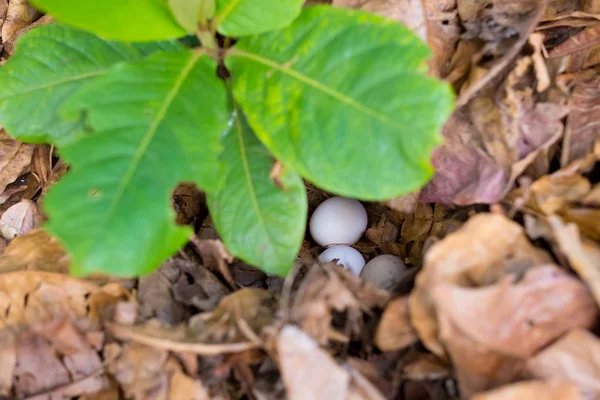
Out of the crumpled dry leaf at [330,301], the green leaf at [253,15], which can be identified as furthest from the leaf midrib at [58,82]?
the crumpled dry leaf at [330,301]

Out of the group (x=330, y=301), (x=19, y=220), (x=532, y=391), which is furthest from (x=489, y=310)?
(x=19, y=220)

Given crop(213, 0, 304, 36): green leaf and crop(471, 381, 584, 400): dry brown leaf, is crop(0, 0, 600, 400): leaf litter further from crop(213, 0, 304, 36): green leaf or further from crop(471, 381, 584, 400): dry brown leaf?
crop(213, 0, 304, 36): green leaf

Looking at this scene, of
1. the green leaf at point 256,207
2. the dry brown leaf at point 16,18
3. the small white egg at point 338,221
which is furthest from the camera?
the dry brown leaf at point 16,18

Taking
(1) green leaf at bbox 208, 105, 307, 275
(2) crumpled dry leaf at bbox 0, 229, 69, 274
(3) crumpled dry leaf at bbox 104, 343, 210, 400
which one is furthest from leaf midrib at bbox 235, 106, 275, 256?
(2) crumpled dry leaf at bbox 0, 229, 69, 274

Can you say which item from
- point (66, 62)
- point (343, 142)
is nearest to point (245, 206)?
point (343, 142)

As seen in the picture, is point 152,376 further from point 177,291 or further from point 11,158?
point 11,158

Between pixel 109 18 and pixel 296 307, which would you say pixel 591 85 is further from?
pixel 109 18

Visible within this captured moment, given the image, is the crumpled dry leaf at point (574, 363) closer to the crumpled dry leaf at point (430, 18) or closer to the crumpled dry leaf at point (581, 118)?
the crumpled dry leaf at point (581, 118)
